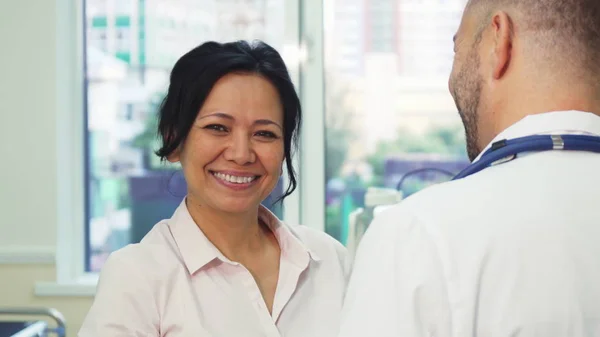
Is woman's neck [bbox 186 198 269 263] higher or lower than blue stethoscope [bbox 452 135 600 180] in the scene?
lower

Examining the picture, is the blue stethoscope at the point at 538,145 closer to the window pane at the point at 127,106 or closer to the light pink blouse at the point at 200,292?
the light pink blouse at the point at 200,292

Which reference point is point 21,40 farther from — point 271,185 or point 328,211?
point 271,185

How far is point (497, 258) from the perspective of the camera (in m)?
0.71

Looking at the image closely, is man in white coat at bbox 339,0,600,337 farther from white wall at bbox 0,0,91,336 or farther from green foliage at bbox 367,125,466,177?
white wall at bbox 0,0,91,336

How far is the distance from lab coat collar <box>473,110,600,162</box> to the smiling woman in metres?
0.65

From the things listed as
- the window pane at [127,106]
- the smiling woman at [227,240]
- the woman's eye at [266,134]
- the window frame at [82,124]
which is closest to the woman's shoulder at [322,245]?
the smiling woman at [227,240]

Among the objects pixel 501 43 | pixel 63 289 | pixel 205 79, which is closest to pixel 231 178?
pixel 205 79

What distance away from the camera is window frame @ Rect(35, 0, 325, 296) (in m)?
2.93

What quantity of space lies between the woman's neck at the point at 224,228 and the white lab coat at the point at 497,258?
0.67m

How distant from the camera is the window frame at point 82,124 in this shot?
9.62ft

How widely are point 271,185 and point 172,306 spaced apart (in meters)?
0.32

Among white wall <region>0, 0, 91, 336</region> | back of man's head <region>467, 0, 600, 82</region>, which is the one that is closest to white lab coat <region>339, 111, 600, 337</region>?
back of man's head <region>467, 0, 600, 82</region>

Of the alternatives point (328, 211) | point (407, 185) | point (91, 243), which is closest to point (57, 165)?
point (91, 243)

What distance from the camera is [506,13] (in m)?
0.86
